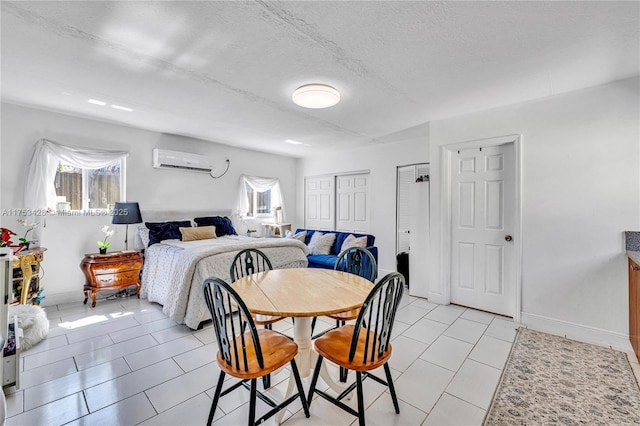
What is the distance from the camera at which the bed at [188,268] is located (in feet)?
9.79

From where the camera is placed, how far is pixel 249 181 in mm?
5664

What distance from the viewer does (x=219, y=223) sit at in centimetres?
485

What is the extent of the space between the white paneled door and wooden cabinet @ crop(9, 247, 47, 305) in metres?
4.77

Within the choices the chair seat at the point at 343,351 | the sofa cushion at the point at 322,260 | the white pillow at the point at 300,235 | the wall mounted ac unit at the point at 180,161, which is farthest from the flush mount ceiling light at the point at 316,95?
the white pillow at the point at 300,235

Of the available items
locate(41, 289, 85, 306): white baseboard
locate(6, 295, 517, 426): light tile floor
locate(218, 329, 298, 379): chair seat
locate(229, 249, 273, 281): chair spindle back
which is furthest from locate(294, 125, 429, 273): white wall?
locate(41, 289, 85, 306): white baseboard

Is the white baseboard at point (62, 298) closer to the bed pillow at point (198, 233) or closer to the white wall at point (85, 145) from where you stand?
the white wall at point (85, 145)

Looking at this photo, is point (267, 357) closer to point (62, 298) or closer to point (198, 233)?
point (198, 233)

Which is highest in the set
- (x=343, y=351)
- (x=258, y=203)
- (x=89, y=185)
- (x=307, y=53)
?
(x=307, y=53)

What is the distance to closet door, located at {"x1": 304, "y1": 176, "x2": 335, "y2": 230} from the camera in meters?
6.02

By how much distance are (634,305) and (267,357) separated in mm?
2942

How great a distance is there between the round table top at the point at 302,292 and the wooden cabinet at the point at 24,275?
8.34 feet

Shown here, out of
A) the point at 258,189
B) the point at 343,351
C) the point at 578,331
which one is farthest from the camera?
the point at 258,189

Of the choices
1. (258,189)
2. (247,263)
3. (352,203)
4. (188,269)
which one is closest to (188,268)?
(188,269)

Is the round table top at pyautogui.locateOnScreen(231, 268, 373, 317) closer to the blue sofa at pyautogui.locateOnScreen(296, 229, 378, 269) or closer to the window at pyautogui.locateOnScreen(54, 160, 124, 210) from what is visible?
the blue sofa at pyautogui.locateOnScreen(296, 229, 378, 269)
